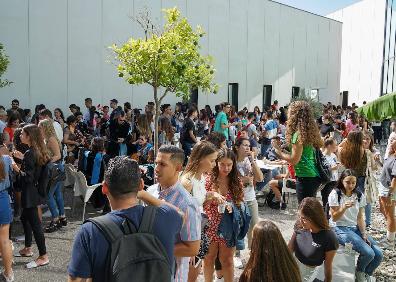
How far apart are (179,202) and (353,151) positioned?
12.0 feet

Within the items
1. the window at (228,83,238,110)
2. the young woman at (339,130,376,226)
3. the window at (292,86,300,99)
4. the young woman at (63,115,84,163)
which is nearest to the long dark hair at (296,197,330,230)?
the young woman at (339,130,376,226)

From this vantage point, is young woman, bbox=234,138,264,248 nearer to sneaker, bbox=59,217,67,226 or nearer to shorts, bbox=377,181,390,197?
shorts, bbox=377,181,390,197

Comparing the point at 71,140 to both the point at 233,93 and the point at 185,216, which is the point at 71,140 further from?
the point at 233,93

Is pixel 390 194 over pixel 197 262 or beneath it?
Result: over

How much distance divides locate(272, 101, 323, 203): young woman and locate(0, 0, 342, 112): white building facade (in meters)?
12.2

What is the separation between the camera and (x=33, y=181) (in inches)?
222

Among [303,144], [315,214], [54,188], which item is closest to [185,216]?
[315,214]

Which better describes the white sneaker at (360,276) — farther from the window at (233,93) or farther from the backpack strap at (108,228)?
the window at (233,93)

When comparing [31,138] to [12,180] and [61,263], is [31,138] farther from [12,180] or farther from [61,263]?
[61,263]

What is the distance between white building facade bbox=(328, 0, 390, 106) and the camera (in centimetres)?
3173

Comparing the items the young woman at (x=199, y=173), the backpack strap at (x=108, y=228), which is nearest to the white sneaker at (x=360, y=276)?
the young woman at (x=199, y=173)

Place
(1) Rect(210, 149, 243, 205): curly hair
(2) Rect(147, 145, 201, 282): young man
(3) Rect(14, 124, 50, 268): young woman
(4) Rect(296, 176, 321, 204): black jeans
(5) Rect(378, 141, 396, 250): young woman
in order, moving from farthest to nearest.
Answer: (5) Rect(378, 141, 396, 250): young woman → (3) Rect(14, 124, 50, 268): young woman → (4) Rect(296, 176, 321, 204): black jeans → (1) Rect(210, 149, 243, 205): curly hair → (2) Rect(147, 145, 201, 282): young man

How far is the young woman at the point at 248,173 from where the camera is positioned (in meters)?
5.66

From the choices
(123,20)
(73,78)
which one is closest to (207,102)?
(123,20)
